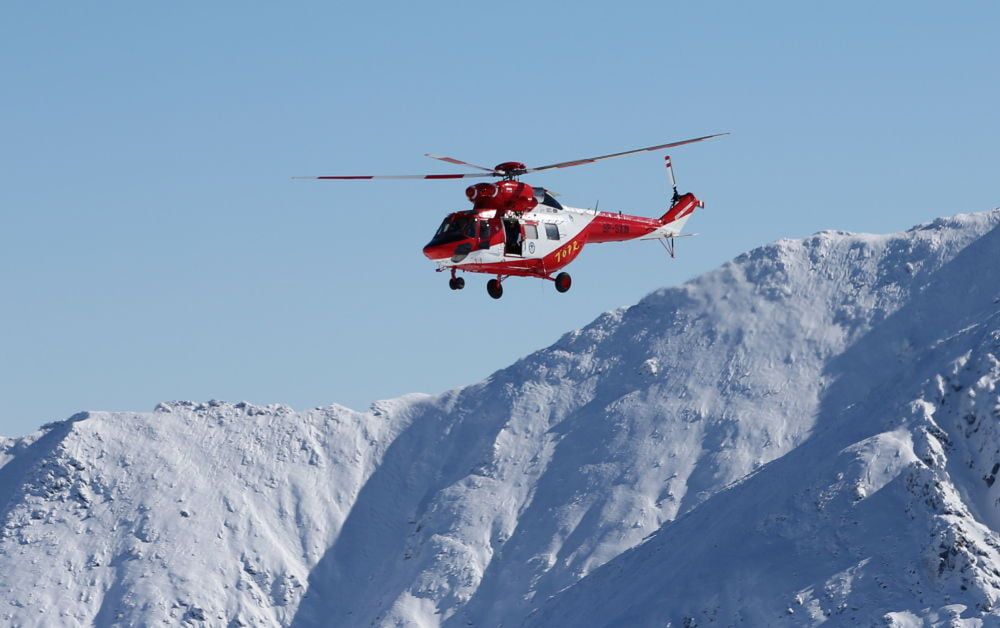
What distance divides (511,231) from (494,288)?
314cm

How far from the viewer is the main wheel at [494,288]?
96.5 metres

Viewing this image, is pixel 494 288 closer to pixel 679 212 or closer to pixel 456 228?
pixel 456 228

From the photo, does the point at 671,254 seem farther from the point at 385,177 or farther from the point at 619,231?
the point at 385,177

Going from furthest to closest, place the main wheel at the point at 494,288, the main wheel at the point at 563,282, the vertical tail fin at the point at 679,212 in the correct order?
the vertical tail fin at the point at 679,212, the main wheel at the point at 563,282, the main wheel at the point at 494,288

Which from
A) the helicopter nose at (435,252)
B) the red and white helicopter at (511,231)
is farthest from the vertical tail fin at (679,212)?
the helicopter nose at (435,252)

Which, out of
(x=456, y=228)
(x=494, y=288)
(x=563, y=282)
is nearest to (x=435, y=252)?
(x=456, y=228)

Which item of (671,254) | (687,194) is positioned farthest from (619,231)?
(687,194)

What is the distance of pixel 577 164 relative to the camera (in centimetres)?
9269

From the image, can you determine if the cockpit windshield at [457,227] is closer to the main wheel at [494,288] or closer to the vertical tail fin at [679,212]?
the main wheel at [494,288]

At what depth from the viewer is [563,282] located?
3895 inches

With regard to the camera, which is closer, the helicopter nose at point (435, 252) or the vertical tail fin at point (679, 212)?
the helicopter nose at point (435, 252)

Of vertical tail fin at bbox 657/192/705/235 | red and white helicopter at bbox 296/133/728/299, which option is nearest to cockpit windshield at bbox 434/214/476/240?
red and white helicopter at bbox 296/133/728/299

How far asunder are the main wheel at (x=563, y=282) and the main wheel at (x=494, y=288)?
12.1ft

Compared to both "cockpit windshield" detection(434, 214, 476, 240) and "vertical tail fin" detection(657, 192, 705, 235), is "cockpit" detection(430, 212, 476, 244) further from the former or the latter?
"vertical tail fin" detection(657, 192, 705, 235)
